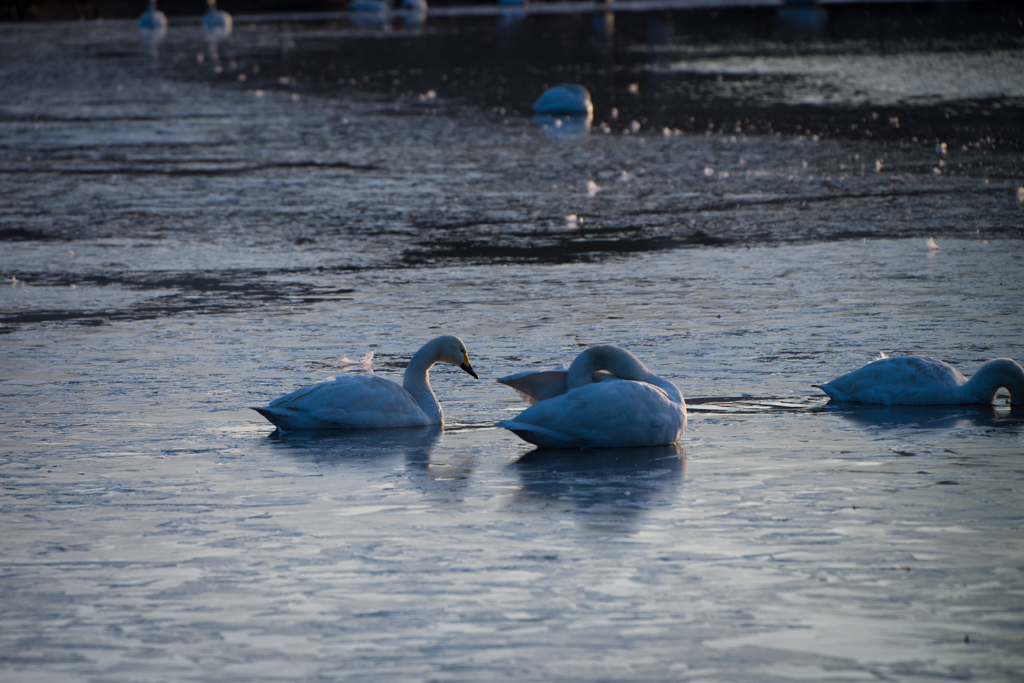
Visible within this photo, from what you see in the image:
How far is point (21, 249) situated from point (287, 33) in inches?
Answer: 1738

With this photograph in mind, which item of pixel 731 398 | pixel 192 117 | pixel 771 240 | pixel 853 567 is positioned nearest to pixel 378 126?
pixel 192 117

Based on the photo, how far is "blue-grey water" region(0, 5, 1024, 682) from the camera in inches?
203

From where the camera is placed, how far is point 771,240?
1434 centimetres

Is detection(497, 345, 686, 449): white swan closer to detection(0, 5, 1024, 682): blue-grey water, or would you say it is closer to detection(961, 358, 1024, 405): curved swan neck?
detection(0, 5, 1024, 682): blue-grey water

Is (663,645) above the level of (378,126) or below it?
below

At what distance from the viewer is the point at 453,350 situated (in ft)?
27.6

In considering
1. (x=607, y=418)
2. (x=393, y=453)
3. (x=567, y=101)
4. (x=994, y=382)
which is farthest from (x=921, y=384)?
(x=567, y=101)

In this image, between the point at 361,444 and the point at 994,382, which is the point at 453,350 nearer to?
the point at 361,444

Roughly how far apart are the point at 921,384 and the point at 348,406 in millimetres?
3367

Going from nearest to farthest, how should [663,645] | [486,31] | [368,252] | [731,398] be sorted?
[663,645]
[731,398]
[368,252]
[486,31]

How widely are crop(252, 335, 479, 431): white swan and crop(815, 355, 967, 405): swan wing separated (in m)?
A: 2.34

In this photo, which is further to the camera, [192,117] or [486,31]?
[486,31]

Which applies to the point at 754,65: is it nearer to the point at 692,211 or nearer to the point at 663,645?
the point at 692,211

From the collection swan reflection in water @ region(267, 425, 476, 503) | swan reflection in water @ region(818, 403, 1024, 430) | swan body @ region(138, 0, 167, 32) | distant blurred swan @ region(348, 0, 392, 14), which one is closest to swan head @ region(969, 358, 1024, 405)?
swan reflection in water @ region(818, 403, 1024, 430)
